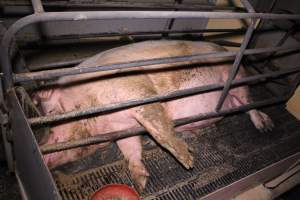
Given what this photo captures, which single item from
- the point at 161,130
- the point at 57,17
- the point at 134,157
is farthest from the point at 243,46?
the point at 57,17

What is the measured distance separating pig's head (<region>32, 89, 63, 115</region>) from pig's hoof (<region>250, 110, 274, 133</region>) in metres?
2.04

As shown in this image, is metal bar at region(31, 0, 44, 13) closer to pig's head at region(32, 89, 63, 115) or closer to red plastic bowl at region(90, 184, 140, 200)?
pig's head at region(32, 89, 63, 115)

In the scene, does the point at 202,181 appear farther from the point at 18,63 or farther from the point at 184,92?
the point at 18,63

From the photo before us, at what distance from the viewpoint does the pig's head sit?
2.26 metres

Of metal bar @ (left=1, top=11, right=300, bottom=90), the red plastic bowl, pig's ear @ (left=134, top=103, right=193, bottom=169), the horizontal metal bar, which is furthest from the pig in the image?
metal bar @ (left=1, top=11, right=300, bottom=90)

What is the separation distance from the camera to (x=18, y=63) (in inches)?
78.7

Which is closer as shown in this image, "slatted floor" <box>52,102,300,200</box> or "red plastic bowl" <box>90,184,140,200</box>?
"red plastic bowl" <box>90,184,140,200</box>

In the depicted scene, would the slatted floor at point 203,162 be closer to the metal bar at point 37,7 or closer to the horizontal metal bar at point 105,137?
the horizontal metal bar at point 105,137

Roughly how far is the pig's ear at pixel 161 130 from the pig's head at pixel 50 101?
2.15 ft

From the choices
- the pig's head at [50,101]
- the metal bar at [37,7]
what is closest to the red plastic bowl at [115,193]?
the pig's head at [50,101]

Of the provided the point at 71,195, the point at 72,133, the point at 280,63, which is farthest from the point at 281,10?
the point at 71,195

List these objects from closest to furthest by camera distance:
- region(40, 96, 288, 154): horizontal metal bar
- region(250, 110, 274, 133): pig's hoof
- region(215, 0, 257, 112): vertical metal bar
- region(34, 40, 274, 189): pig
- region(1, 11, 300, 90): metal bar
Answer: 1. region(1, 11, 300, 90): metal bar
2. region(40, 96, 288, 154): horizontal metal bar
3. region(215, 0, 257, 112): vertical metal bar
4. region(34, 40, 274, 189): pig
5. region(250, 110, 274, 133): pig's hoof

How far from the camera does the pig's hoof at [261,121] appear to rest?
118 inches

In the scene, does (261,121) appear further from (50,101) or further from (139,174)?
(50,101)
